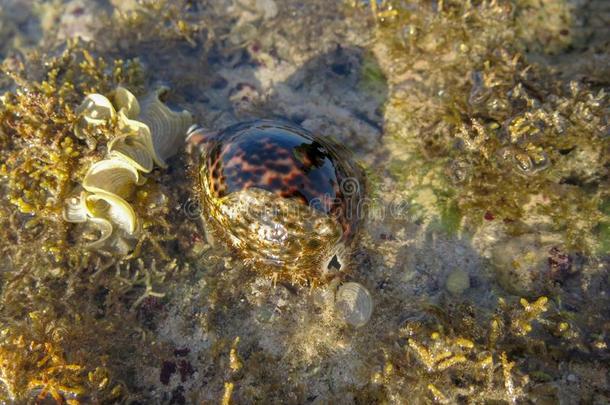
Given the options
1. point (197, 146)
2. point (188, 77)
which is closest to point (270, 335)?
point (197, 146)

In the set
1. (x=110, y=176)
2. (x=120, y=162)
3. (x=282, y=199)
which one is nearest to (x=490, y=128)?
(x=282, y=199)

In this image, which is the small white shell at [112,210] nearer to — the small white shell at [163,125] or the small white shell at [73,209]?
the small white shell at [73,209]

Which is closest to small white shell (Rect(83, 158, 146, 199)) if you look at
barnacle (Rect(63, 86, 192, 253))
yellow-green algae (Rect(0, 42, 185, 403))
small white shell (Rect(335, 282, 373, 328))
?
barnacle (Rect(63, 86, 192, 253))

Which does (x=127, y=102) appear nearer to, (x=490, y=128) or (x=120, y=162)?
(x=120, y=162)

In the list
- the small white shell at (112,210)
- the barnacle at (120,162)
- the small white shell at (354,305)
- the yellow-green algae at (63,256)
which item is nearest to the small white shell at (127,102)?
the barnacle at (120,162)

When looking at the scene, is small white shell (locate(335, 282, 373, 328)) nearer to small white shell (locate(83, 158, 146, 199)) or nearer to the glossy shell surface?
the glossy shell surface

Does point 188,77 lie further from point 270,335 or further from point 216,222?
point 270,335
